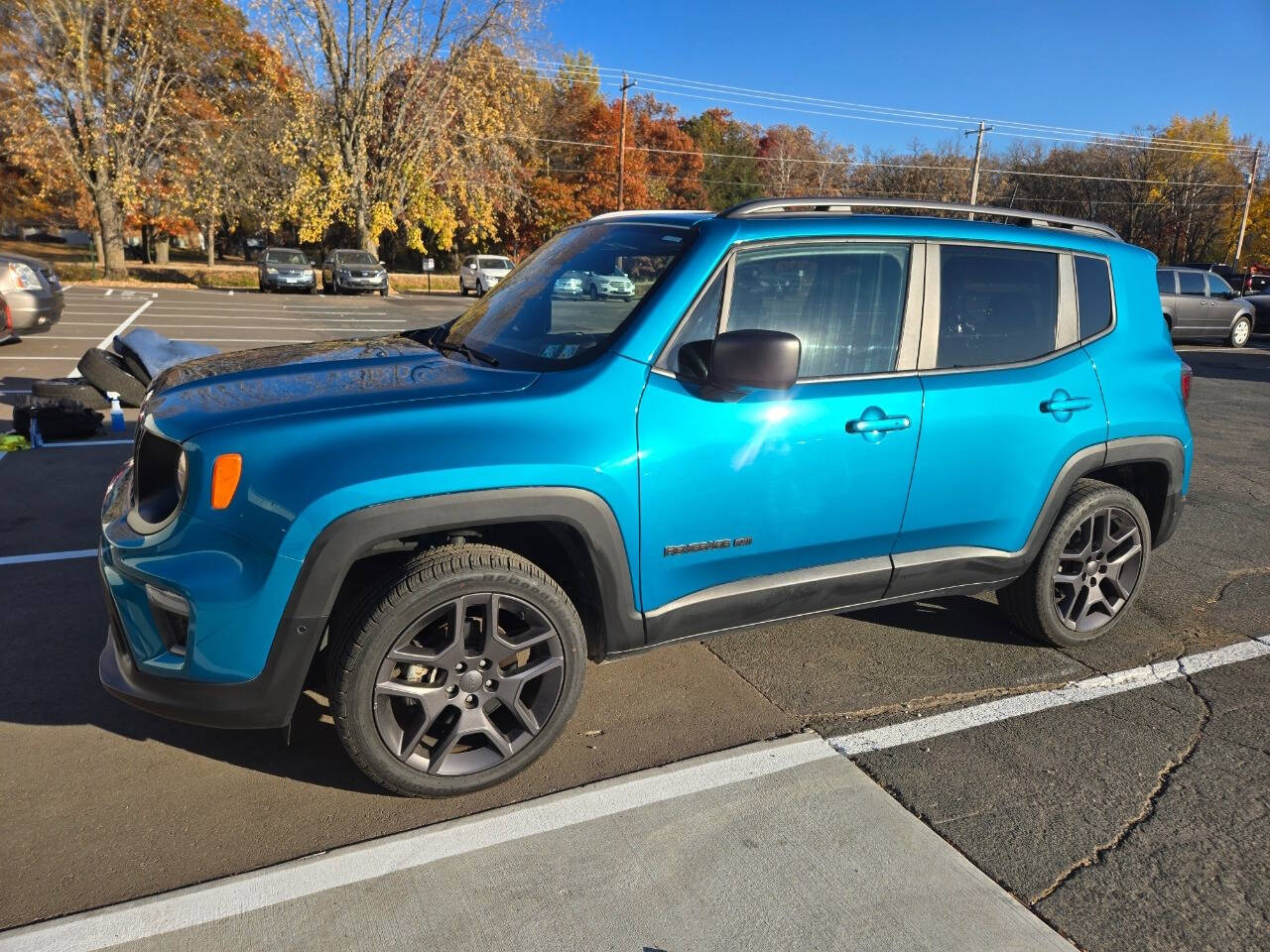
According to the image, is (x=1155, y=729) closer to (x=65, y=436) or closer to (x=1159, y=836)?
(x=1159, y=836)

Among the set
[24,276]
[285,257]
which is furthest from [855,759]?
[285,257]

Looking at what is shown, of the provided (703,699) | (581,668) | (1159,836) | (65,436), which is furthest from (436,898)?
(65,436)

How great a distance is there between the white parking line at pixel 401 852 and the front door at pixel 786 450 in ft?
1.60

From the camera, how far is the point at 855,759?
324 cm

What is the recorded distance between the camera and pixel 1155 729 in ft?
11.5

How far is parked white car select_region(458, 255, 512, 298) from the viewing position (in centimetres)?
3350

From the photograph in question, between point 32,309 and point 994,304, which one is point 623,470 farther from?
point 32,309

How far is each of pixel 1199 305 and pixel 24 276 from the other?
2225 cm

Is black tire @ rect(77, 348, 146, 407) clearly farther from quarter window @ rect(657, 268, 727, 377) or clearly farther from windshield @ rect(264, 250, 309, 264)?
windshield @ rect(264, 250, 309, 264)

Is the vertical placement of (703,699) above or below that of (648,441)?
below

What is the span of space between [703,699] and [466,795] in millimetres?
1082

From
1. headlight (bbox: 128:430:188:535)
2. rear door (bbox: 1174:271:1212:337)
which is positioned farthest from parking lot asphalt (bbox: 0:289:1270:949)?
rear door (bbox: 1174:271:1212:337)

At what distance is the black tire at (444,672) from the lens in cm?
273

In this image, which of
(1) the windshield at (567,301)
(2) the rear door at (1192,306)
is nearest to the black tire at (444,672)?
(1) the windshield at (567,301)
